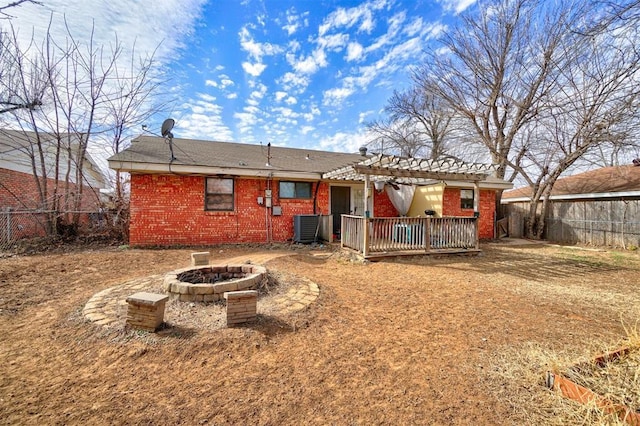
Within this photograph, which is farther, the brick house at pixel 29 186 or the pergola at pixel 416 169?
the brick house at pixel 29 186

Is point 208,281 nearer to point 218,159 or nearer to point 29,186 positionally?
point 218,159

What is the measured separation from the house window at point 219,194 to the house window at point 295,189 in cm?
174

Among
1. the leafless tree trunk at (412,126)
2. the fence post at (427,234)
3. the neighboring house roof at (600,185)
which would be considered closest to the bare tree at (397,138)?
the leafless tree trunk at (412,126)

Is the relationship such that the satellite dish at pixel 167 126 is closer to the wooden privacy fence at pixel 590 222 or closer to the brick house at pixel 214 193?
the brick house at pixel 214 193

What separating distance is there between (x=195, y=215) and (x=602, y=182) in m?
17.6

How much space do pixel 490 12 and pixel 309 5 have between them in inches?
349

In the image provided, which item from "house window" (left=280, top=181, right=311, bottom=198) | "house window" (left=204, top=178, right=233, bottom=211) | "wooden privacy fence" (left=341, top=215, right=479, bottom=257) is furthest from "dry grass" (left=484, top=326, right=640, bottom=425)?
"house window" (left=204, top=178, right=233, bottom=211)

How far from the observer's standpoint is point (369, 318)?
334 centimetres

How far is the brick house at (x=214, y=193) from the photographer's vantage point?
8031 millimetres

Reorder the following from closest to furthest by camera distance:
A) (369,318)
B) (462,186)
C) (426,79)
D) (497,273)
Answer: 1. (369,318)
2. (497,273)
3. (462,186)
4. (426,79)

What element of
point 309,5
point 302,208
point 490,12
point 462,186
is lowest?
point 302,208

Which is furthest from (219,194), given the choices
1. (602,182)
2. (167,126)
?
(602,182)

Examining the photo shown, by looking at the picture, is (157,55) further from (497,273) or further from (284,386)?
(497,273)

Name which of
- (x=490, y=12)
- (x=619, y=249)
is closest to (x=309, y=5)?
(x=490, y=12)
